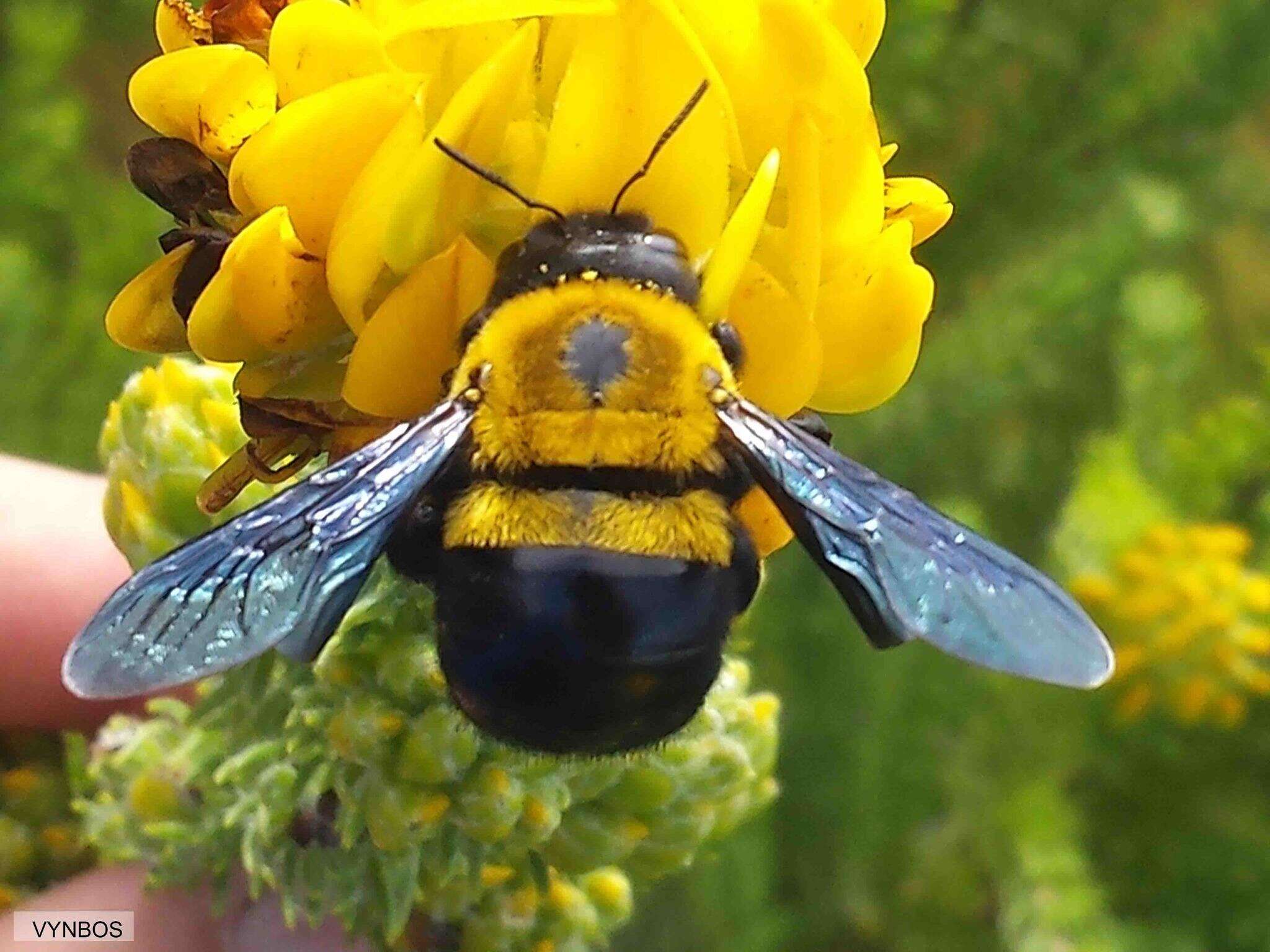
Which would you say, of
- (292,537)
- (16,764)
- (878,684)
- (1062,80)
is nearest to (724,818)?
(292,537)

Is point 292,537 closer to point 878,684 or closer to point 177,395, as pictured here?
point 177,395

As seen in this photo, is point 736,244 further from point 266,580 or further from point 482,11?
point 266,580

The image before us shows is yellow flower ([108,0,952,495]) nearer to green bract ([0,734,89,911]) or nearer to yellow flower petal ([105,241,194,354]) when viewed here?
yellow flower petal ([105,241,194,354])

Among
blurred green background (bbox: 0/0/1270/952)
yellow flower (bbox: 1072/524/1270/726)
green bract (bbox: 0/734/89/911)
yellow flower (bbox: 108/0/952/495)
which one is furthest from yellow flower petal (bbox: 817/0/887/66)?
yellow flower (bbox: 1072/524/1270/726)

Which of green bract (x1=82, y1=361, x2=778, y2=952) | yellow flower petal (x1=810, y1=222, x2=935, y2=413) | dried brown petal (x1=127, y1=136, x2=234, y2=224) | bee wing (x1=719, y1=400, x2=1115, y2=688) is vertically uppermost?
dried brown petal (x1=127, y1=136, x2=234, y2=224)

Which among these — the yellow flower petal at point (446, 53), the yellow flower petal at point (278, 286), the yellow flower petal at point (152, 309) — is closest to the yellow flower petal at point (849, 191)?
the yellow flower petal at point (446, 53)

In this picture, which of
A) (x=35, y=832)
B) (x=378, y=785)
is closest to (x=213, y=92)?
(x=378, y=785)

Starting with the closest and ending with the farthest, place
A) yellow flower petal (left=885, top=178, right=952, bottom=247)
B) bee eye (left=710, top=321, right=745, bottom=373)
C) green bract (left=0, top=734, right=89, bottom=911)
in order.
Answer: bee eye (left=710, top=321, right=745, bottom=373)
yellow flower petal (left=885, top=178, right=952, bottom=247)
green bract (left=0, top=734, right=89, bottom=911)
